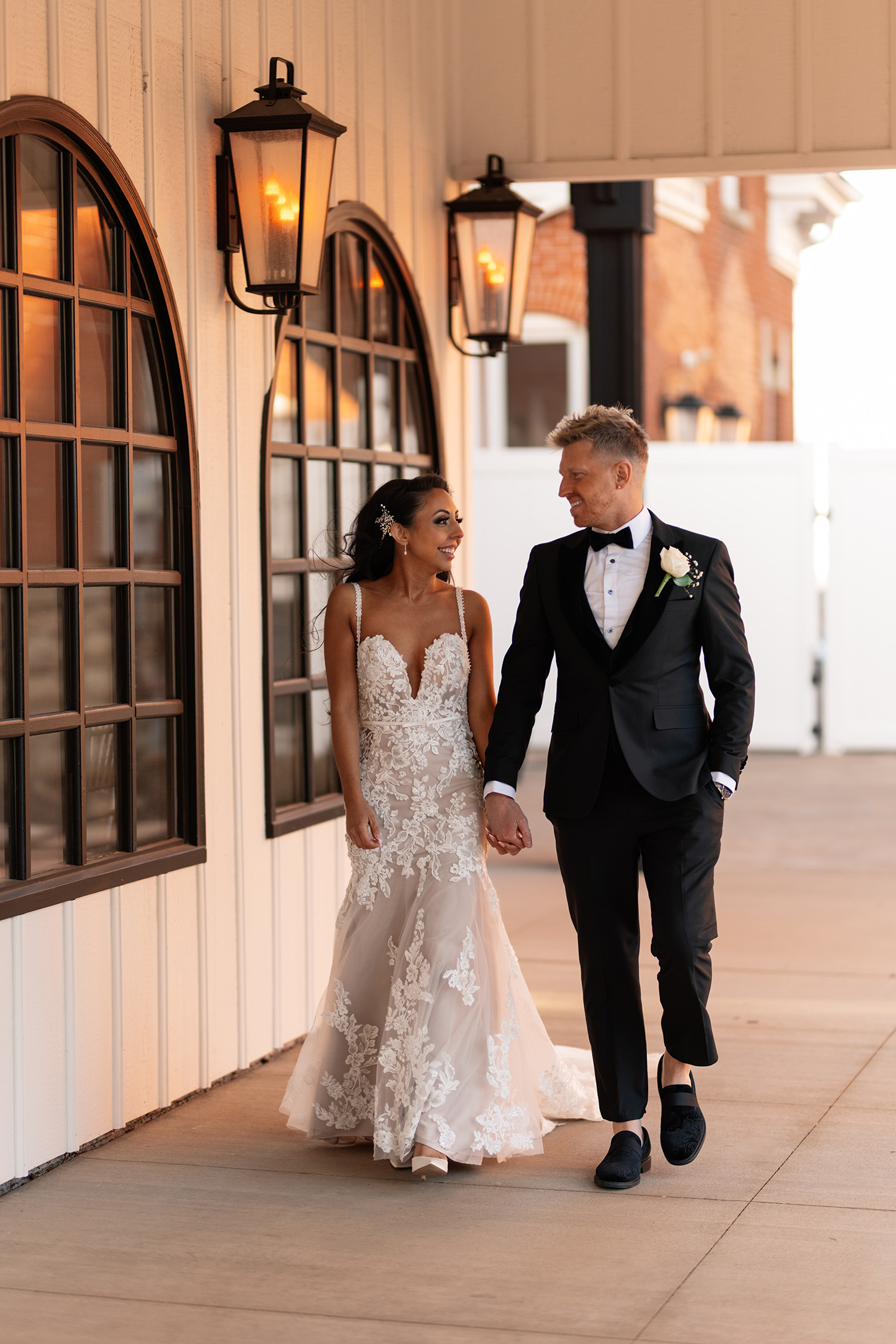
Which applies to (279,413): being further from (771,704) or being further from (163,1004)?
(771,704)

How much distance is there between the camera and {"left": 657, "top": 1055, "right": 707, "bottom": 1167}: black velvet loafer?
4.47 meters

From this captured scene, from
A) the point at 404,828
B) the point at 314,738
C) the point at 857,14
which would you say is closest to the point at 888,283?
the point at 857,14

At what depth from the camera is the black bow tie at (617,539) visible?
14.5 feet

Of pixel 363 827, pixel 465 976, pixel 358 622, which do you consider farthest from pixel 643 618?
pixel 465 976

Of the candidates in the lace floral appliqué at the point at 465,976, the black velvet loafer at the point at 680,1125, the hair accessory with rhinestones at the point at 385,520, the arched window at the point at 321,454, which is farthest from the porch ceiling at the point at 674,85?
the black velvet loafer at the point at 680,1125

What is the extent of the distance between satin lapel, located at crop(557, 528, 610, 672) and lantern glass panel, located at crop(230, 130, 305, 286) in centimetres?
132

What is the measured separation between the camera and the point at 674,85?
265 inches

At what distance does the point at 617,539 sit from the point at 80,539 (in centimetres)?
143

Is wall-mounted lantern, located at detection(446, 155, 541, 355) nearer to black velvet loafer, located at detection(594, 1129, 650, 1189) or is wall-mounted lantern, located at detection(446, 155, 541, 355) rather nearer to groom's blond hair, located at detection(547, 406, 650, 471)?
groom's blond hair, located at detection(547, 406, 650, 471)

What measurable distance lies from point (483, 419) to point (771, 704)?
14.1 ft

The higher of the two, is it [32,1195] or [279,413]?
[279,413]

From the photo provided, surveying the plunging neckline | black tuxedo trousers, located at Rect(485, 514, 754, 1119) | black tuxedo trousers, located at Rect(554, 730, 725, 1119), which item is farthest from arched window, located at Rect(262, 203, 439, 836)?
black tuxedo trousers, located at Rect(554, 730, 725, 1119)

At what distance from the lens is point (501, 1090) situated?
4500 mm

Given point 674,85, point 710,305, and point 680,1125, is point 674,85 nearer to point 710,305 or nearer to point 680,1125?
point 680,1125
